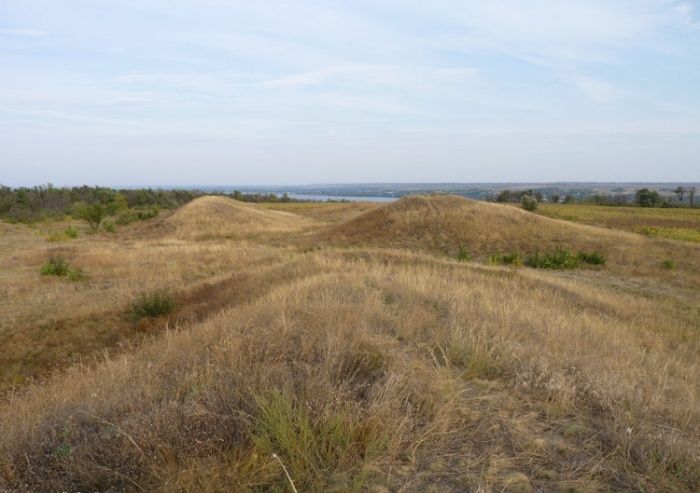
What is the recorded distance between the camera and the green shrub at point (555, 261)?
20.2m

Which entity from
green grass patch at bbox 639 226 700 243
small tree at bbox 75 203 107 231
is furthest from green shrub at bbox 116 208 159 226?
green grass patch at bbox 639 226 700 243

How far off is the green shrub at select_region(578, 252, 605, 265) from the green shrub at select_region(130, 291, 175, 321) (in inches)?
707

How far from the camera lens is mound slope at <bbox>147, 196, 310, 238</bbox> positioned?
107 ft

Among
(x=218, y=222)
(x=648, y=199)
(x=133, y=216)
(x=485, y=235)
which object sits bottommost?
(x=485, y=235)

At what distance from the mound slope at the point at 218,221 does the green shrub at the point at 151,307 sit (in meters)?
20.5

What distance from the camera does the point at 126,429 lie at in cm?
314

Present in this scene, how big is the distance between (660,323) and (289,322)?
27.5ft

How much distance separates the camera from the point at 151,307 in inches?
427

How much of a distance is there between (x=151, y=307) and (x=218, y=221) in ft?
81.9

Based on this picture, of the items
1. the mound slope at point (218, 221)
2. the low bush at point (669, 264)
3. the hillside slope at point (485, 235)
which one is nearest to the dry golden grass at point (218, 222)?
the mound slope at point (218, 221)

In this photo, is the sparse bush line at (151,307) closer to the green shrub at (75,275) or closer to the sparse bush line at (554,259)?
the green shrub at (75,275)

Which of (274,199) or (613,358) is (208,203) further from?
(274,199)

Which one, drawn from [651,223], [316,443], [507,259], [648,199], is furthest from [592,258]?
[648,199]

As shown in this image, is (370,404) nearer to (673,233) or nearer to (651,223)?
(673,233)
